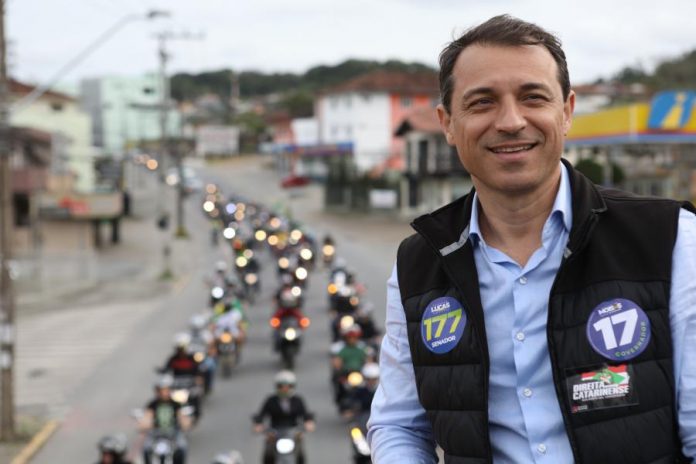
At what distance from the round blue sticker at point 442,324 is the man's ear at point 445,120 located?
0.40 meters

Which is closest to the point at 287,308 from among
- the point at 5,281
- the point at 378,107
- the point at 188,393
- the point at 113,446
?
the point at 188,393

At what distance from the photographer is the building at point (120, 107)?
5222 centimetres

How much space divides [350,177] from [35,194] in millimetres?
29107

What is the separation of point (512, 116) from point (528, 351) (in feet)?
1.67

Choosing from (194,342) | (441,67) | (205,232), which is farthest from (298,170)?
(441,67)

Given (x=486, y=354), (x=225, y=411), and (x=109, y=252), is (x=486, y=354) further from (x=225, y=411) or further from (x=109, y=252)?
(x=109, y=252)

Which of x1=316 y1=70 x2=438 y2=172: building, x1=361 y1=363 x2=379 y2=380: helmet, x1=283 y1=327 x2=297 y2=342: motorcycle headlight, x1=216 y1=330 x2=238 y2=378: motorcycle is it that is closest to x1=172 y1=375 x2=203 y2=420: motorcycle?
x1=361 y1=363 x2=379 y2=380: helmet

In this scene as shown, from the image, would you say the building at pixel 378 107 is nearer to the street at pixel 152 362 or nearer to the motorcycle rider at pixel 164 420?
the street at pixel 152 362

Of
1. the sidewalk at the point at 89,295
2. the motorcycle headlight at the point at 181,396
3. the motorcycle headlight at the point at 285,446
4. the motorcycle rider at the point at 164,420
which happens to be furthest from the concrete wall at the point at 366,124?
the motorcycle headlight at the point at 285,446

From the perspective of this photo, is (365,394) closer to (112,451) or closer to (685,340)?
(112,451)

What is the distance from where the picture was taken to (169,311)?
101 ft

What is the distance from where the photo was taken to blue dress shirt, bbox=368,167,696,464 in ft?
6.45

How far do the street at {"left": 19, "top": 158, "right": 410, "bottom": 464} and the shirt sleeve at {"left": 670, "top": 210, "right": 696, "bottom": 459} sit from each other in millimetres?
12543

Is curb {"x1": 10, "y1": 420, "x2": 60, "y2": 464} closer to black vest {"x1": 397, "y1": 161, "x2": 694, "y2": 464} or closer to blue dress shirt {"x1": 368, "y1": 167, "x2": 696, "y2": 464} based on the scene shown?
blue dress shirt {"x1": 368, "y1": 167, "x2": 696, "y2": 464}
